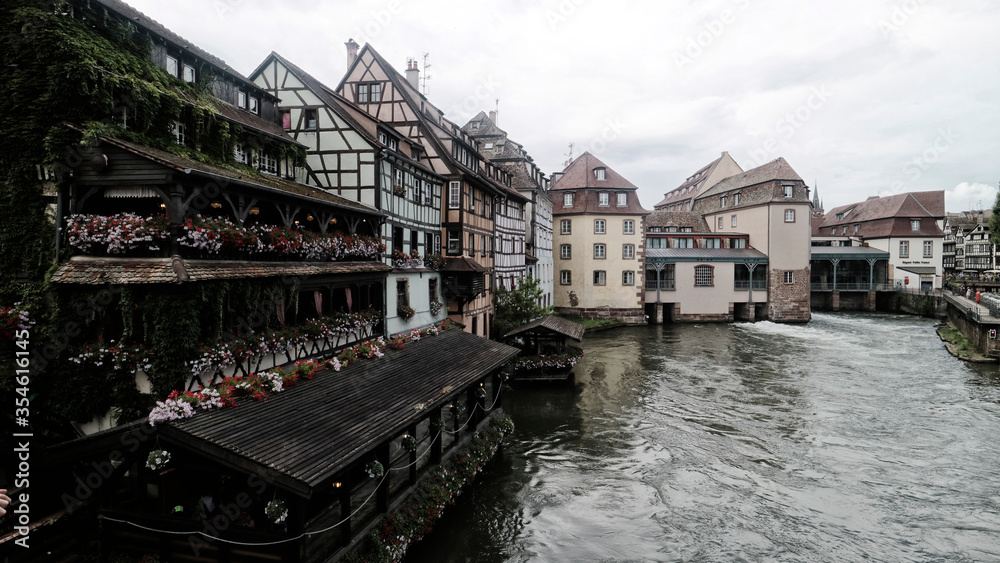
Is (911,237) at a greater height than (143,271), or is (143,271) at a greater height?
(911,237)

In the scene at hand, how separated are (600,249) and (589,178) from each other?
6.56 metres

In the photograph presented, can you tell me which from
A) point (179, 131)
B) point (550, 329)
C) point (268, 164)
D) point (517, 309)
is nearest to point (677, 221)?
point (517, 309)

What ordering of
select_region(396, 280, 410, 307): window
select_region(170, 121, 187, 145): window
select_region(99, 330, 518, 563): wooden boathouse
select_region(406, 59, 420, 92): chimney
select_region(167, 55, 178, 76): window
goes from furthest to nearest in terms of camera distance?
select_region(406, 59, 420, 92): chimney → select_region(396, 280, 410, 307): window → select_region(167, 55, 178, 76): window → select_region(170, 121, 187, 145): window → select_region(99, 330, 518, 563): wooden boathouse

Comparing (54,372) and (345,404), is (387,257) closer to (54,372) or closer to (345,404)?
(345,404)

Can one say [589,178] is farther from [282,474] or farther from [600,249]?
[282,474]

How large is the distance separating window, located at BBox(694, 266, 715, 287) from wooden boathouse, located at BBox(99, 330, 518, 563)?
125ft

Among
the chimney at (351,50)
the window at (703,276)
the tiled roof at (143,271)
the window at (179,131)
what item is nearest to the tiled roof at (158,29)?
the window at (179,131)

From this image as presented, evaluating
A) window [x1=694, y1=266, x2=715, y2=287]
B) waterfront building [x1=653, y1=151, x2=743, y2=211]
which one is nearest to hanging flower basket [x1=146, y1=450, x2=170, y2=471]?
window [x1=694, y1=266, x2=715, y2=287]

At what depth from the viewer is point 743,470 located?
1515 cm

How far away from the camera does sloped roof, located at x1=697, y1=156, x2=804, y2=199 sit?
46031 millimetres

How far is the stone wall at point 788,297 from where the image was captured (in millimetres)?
45594

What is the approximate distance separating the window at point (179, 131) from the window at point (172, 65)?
1.53 meters

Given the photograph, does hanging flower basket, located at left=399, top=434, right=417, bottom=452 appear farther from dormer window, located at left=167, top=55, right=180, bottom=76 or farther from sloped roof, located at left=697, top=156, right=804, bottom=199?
sloped roof, located at left=697, top=156, right=804, bottom=199

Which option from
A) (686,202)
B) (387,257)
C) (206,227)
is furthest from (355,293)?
(686,202)
